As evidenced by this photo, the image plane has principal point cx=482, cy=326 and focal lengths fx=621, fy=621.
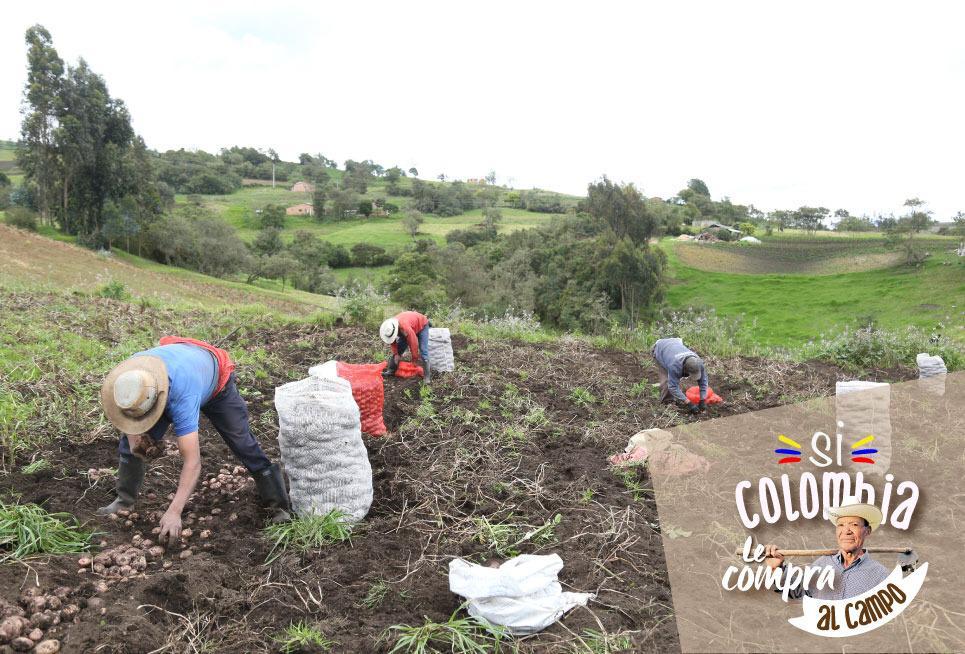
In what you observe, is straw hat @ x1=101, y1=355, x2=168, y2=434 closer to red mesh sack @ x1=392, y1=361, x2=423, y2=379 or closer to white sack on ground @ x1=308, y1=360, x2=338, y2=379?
white sack on ground @ x1=308, y1=360, x2=338, y2=379

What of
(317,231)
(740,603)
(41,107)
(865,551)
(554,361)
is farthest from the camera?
(317,231)

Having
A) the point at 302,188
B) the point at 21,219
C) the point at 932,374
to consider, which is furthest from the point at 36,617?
the point at 302,188

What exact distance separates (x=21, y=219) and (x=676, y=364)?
36556mm

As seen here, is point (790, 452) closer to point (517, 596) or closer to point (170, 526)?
point (517, 596)

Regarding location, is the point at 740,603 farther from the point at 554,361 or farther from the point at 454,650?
the point at 554,361

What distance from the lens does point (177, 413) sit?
10.1 ft

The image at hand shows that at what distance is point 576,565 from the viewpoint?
10.2ft

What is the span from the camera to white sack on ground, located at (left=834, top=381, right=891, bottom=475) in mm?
4516

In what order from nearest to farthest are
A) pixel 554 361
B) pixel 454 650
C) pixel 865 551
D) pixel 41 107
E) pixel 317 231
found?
pixel 865 551
pixel 454 650
pixel 554 361
pixel 41 107
pixel 317 231

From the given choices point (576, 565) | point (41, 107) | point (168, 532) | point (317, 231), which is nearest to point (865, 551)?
point (576, 565)

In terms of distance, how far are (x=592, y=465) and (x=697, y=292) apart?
29517mm

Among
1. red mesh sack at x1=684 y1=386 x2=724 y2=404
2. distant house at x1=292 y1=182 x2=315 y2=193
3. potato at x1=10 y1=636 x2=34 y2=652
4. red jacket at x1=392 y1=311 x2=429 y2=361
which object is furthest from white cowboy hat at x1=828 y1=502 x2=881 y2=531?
distant house at x1=292 y1=182 x2=315 y2=193

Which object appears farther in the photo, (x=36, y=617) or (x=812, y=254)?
(x=812, y=254)

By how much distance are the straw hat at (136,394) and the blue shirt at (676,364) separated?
4363mm
